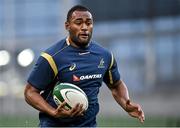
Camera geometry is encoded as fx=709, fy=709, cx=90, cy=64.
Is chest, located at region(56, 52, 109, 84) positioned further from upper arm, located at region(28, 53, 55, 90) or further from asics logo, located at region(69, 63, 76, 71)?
upper arm, located at region(28, 53, 55, 90)

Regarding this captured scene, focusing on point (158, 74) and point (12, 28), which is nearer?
point (158, 74)

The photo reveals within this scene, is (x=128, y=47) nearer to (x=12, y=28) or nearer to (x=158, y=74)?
(x=158, y=74)

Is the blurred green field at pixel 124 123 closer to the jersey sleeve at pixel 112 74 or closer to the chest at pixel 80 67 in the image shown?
the jersey sleeve at pixel 112 74

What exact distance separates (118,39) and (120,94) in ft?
86.8

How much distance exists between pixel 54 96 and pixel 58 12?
27.3m

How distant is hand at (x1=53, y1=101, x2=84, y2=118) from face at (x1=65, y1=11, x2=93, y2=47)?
0.74 meters

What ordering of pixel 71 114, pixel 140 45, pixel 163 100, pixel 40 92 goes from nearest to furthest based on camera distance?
pixel 71 114 → pixel 40 92 → pixel 163 100 → pixel 140 45

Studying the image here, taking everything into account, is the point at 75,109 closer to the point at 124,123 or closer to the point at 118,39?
the point at 124,123

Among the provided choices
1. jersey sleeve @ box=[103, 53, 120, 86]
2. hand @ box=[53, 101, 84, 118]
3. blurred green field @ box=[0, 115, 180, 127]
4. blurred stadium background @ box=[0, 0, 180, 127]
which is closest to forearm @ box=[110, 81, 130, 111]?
jersey sleeve @ box=[103, 53, 120, 86]

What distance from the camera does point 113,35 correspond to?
34031 millimetres

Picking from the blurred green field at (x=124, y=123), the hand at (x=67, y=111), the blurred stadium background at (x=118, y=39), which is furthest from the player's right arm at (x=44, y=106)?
the blurred stadium background at (x=118, y=39)

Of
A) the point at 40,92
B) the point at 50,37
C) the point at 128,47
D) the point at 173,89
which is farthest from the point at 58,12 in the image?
the point at 40,92

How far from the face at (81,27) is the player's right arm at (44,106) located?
69 centimetres

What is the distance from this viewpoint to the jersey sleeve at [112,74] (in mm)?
7758
